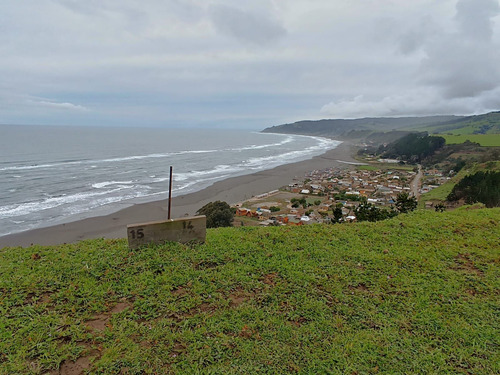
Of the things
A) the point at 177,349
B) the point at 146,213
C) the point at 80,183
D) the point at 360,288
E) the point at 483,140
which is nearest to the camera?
the point at 177,349

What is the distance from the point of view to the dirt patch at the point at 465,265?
18.3 feet

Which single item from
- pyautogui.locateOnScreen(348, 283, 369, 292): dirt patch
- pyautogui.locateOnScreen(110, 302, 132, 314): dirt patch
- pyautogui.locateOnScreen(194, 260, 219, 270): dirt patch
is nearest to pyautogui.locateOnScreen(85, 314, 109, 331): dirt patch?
pyautogui.locateOnScreen(110, 302, 132, 314): dirt patch

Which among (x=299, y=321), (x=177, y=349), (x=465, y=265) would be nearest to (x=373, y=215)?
(x=465, y=265)

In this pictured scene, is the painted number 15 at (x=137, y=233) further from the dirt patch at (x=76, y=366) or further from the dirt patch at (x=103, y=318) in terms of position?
the dirt patch at (x=76, y=366)

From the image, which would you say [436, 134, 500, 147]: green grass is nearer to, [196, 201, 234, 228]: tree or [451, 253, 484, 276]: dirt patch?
[196, 201, 234, 228]: tree

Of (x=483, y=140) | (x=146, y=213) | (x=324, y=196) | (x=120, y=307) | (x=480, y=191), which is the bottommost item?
(x=324, y=196)

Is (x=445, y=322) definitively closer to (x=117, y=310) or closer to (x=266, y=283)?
(x=266, y=283)

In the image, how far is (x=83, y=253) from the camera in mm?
5922

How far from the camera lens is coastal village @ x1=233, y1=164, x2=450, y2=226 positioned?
23.3 metres

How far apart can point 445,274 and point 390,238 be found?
68.8 inches

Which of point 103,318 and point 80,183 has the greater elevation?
point 103,318

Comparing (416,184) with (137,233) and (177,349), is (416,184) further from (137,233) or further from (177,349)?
(177,349)

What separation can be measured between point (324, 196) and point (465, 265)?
89.0ft

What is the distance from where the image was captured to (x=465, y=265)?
5.81 meters
